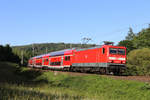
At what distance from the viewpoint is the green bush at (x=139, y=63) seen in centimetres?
2952

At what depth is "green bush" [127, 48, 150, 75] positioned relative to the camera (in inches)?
1162

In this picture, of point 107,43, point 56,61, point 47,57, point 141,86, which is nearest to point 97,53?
point 107,43

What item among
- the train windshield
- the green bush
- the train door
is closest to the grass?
the train windshield

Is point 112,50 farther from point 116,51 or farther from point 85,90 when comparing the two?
point 85,90

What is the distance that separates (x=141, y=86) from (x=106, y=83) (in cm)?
443

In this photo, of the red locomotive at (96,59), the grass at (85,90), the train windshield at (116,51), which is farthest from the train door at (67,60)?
the train windshield at (116,51)

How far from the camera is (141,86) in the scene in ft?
50.5

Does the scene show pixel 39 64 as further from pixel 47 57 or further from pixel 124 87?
pixel 124 87

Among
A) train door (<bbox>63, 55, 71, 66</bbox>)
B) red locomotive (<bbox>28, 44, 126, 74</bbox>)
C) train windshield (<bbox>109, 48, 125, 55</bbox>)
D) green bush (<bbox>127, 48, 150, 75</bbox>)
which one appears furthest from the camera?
train door (<bbox>63, 55, 71, 66</bbox>)

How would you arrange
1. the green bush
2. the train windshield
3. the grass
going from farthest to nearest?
1. the green bush
2. the train windshield
3. the grass

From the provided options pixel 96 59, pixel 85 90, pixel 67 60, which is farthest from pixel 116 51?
pixel 67 60

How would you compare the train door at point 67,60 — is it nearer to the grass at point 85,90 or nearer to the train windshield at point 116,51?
the grass at point 85,90

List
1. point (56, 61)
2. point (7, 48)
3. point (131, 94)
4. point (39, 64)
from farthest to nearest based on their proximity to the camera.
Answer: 1. point (7, 48)
2. point (39, 64)
3. point (56, 61)
4. point (131, 94)

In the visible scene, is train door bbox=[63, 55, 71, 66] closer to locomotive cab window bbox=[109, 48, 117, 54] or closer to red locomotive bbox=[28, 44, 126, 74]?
red locomotive bbox=[28, 44, 126, 74]
